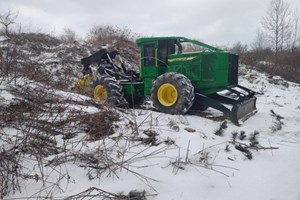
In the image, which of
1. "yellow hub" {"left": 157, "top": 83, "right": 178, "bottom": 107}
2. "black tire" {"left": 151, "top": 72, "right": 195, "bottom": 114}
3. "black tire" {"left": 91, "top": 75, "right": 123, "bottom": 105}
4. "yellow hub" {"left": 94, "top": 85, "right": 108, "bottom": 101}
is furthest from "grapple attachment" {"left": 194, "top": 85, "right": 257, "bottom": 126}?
"yellow hub" {"left": 94, "top": 85, "right": 108, "bottom": 101}

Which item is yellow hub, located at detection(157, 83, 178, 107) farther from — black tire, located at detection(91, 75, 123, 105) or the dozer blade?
the dozer blade

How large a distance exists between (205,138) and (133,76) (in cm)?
483

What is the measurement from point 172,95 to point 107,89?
6.09 ft

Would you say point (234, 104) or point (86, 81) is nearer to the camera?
point (234, 104)

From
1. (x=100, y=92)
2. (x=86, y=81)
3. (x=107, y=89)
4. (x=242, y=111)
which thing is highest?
(x=86, y=81)

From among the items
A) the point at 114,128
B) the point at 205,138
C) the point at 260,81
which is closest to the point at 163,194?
the point at 114,128

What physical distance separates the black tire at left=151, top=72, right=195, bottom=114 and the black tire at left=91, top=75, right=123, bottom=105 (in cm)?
107

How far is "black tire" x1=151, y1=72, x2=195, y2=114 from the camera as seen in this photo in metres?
7.66

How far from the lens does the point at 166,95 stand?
8148 millimetres

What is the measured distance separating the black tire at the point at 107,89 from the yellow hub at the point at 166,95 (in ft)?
3.67

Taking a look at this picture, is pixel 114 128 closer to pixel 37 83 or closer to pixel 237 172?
pixel 37 83

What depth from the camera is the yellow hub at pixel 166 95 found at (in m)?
8.01

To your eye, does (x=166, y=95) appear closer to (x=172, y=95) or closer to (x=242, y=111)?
(x=172, y=95)

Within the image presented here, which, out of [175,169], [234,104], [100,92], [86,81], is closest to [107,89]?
[100,92]
